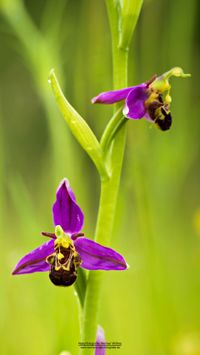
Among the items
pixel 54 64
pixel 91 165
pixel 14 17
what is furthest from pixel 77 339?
pixel 91 165

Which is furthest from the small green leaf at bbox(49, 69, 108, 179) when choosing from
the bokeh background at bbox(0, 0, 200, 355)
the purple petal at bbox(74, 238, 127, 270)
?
the bokeh background at bbox(0, 0, 200, 355)

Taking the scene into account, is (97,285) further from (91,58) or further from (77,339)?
(91,58)

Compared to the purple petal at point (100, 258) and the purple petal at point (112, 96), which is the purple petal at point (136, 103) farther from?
the purple petal at point (100, 258)

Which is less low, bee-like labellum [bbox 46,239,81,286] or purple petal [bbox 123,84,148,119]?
purple petal [bbox 123,84,148,119]

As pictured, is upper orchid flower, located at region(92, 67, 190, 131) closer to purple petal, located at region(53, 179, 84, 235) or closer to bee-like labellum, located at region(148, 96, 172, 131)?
bee-like labellum, located at region(148, 96, 172, 131)

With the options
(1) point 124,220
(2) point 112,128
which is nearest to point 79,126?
(2) point 112,128

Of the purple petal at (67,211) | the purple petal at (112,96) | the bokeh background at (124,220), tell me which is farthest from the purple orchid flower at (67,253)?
the bokeh background at (124,220)
